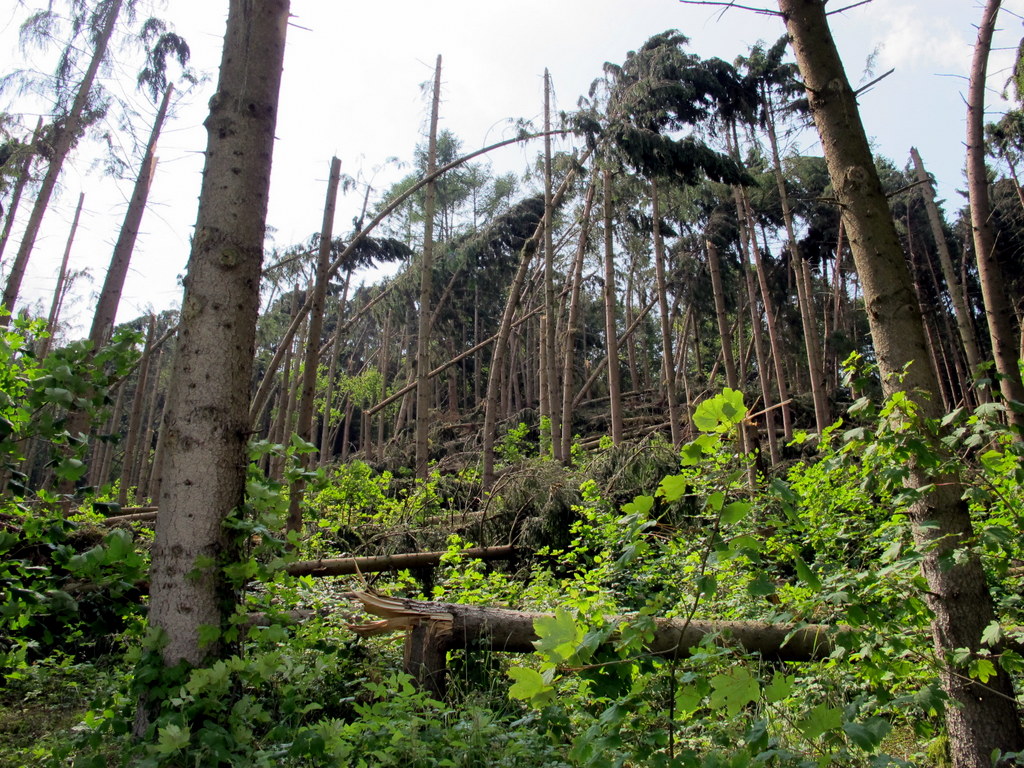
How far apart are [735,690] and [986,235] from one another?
18.3 feet

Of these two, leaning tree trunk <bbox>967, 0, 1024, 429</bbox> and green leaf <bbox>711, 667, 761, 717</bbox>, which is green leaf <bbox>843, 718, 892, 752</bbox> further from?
leaning tree trunk <bbox>967, 0, 1024, 429</bbox>

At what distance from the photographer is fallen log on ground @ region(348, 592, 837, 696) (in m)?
4.16

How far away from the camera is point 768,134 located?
615 inches

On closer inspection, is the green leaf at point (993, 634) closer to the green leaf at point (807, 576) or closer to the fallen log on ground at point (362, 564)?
the green leaf at point (807, 576)

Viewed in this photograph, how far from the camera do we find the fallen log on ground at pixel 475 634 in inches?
164

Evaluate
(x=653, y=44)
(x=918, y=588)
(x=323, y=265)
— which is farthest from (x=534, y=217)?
(x=918, y=588)

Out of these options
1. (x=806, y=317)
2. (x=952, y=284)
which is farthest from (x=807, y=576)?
(x=806, y=317)

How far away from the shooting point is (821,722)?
63.4 inches

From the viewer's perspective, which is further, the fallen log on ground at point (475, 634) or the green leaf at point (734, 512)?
the fallen log on ground at point (475, 634)

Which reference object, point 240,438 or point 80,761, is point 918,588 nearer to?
point 240,438

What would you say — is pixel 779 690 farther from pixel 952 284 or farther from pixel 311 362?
pixel 952 284

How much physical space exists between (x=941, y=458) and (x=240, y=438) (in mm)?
2942

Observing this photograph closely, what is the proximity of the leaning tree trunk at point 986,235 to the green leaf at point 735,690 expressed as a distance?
420 cm

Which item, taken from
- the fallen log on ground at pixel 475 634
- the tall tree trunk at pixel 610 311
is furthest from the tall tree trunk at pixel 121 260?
the tall tree trunk at pixel 610 311
